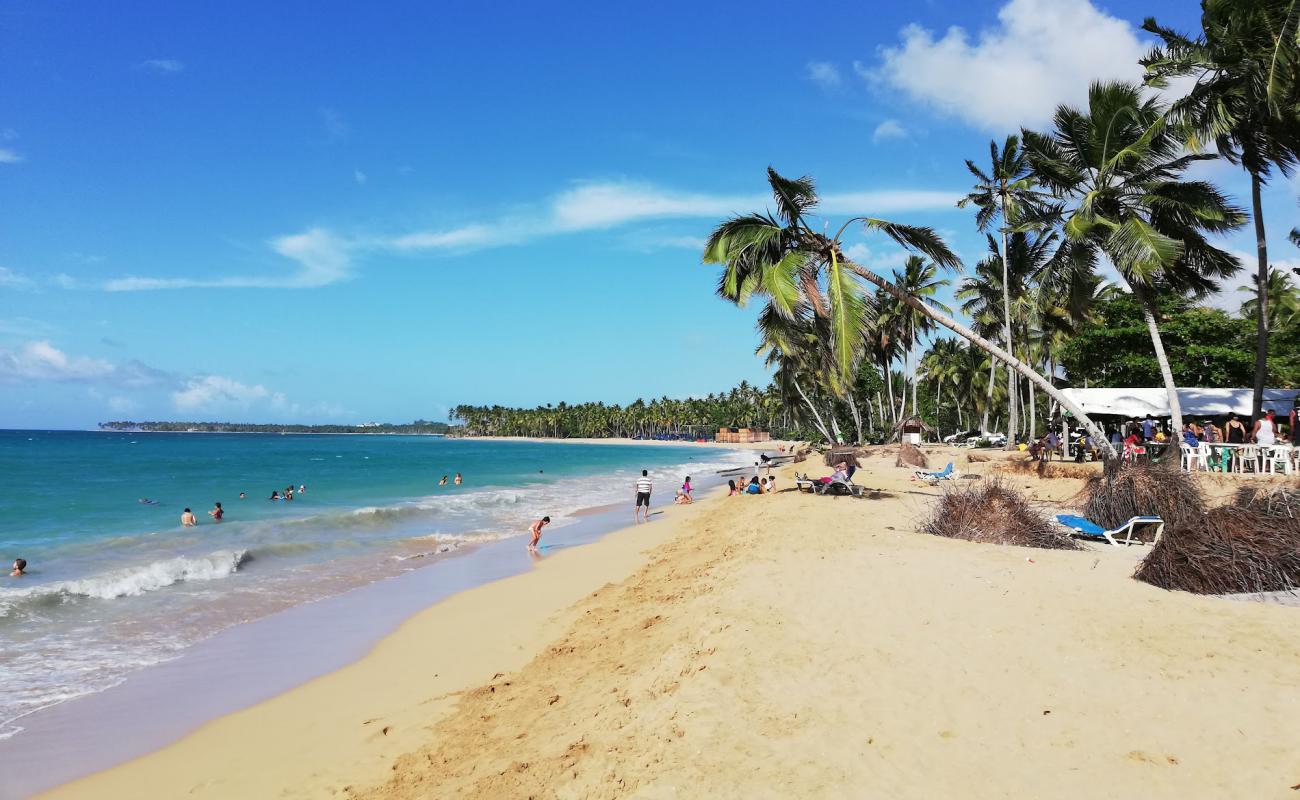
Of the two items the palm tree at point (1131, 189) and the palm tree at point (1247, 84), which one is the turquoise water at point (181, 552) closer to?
the palm tree at point (1131, 189)

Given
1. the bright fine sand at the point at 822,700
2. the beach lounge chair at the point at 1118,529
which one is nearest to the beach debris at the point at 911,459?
the beach lounge chair at the point at 1118,529

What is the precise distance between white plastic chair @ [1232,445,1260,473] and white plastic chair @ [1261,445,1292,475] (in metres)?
0.15

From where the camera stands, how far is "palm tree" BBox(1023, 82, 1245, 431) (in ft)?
44.7

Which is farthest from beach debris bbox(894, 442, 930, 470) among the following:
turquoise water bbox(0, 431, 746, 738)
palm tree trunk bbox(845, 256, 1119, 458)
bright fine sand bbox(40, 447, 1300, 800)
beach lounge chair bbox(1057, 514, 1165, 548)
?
bright fine sand bbox(40, 447, 1300, 800)

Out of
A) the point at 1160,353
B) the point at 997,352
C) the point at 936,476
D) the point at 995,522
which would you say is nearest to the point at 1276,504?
the point at 995,522

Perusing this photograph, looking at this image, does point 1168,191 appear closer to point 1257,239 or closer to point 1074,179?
point 1074,179

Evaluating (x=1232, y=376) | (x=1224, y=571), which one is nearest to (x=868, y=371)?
(x=1232, y=376)

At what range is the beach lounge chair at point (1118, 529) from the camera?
30.2 feet

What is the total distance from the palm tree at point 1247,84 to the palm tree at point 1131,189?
2.64 ft

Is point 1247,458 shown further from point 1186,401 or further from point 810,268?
point 810,268

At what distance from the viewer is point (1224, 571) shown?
6.34m

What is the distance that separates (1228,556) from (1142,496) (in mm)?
3914

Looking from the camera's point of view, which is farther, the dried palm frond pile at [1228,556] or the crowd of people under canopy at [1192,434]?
the crowd of people under canopy at [1192,434]

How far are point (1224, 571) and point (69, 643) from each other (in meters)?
13.2
